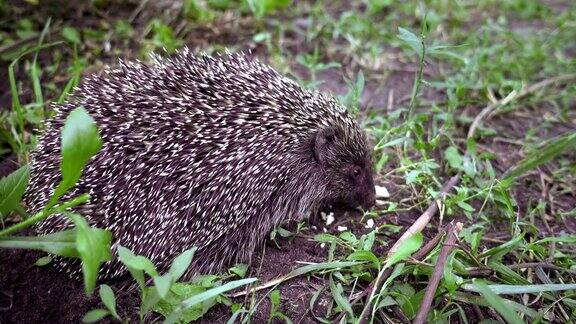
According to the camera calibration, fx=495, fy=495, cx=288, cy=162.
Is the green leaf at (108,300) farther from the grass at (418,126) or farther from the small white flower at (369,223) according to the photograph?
the small white flower at (369,223)

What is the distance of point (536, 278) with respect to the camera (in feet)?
11.2

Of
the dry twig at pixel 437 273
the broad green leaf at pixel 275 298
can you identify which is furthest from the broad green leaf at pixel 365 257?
the broad green leaf at pixel 275 298

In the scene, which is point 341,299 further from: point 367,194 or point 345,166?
point 345,166

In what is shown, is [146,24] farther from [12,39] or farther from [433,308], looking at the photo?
[433,308]

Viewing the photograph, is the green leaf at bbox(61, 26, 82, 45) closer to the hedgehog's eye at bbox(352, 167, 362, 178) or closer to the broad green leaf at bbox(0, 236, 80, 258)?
the broad green leaf at bbox(0, 236, 80, 258)

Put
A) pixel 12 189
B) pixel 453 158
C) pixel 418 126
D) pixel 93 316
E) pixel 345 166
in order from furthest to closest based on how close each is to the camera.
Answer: pixel 418 126 < pixel 453 158 < pixel 345 166 < pixel 12 189 < pixel 93 316

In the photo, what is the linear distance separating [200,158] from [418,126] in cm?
204

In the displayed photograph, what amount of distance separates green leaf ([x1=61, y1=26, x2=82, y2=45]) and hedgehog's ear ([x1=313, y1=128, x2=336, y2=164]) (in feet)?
9.71

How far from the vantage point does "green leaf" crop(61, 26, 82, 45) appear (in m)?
5.20

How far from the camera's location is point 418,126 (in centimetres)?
438

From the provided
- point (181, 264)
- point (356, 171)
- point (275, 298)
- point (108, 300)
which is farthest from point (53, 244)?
point (356, 171)

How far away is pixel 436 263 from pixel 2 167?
3.46 m

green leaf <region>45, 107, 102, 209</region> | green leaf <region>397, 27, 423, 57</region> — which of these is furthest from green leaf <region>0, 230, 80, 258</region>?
green leaf <region>397, 27, 423, 57</region>

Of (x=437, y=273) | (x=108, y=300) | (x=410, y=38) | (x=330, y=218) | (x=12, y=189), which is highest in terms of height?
(x=410, y=38)
